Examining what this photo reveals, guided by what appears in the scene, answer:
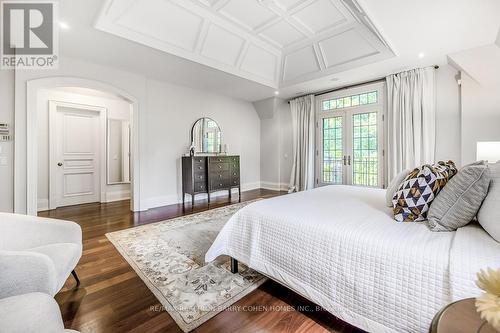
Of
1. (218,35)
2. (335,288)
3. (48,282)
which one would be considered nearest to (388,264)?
(335,288)

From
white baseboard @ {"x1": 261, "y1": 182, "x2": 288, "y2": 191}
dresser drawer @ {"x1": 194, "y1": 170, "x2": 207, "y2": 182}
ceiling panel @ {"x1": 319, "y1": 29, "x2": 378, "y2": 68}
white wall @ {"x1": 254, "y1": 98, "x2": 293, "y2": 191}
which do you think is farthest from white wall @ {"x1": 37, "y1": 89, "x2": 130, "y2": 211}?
ceiling panel @ {"x1": 319, "y1": 29, "x2": 378, "y2": 68}

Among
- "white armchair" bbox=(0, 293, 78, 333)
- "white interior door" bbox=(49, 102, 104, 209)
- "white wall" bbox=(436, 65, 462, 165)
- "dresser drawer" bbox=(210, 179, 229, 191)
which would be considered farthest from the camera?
"dresser drawer" bbox=(210, 179, 229, 191)

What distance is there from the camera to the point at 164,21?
3037mm

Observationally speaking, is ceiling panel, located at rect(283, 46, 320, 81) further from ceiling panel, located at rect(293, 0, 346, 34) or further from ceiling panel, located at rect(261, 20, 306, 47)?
ceiling panel, located at rect(293, 0, 346, 34)

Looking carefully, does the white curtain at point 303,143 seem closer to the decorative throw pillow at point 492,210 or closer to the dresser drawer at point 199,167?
the dresser drawer at point 199,167

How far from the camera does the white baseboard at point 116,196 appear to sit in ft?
16.8

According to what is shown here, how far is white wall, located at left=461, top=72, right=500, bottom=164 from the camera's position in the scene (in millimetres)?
3234

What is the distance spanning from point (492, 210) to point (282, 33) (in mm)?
3798

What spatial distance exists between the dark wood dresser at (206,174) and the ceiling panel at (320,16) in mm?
3079

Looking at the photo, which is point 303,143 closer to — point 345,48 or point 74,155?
point 345,48

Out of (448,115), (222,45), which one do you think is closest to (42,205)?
(222,45)

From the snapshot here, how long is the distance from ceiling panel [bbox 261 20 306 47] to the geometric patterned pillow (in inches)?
125

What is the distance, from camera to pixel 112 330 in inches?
53.7

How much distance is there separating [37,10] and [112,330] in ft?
11.2
